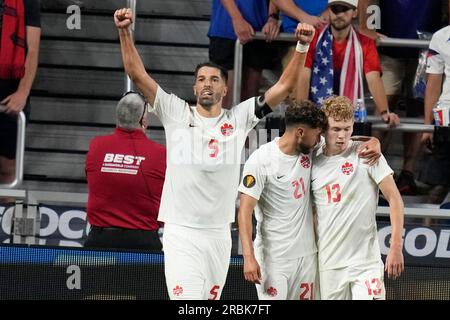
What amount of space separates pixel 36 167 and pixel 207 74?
9.71 feet

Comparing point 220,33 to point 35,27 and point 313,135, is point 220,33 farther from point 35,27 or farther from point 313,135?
point 313,135

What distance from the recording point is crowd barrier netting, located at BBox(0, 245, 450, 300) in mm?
10289

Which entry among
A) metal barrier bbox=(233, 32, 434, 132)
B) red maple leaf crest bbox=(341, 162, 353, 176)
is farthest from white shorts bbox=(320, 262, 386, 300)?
metal barrier bbox=(233, 32, 434, 132)

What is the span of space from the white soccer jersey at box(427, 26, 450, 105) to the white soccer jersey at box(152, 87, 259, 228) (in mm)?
2251

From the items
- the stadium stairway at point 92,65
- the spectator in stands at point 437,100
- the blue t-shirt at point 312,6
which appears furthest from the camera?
the stadium stairway at point 92,65

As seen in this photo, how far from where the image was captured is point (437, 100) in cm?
1169

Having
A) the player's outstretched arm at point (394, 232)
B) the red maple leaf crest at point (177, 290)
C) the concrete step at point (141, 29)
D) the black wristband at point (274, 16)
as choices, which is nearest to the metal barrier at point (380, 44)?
the black wristband at point (274, 16)

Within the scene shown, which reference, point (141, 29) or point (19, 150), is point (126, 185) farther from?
point (141, 29)

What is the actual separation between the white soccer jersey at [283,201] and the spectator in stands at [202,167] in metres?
0.39

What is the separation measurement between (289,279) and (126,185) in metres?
1.72

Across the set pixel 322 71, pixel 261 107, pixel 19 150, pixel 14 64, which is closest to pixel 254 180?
pixel 261 107

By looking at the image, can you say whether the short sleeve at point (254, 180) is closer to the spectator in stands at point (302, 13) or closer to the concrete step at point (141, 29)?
the spectator in stands at point (302, 13)

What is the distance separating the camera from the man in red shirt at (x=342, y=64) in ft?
37.1
